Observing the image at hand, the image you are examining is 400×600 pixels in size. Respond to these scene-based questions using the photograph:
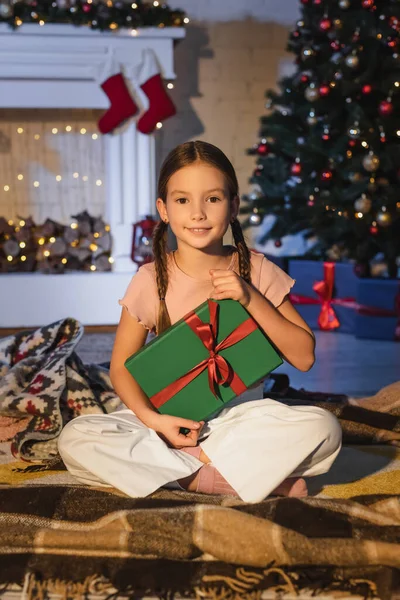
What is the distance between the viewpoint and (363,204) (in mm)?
3432

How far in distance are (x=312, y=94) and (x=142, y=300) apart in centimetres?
233

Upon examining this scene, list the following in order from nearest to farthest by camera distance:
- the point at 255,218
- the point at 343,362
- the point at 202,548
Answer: the point at 202,548
the point at 343,362
the point at 255,218

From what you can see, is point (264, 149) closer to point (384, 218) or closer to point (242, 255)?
point (384, 218)

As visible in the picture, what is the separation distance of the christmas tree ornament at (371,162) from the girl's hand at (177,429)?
219cm

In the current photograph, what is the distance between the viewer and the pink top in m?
1.57

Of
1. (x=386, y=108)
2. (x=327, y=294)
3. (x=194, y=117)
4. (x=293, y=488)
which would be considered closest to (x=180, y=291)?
(x=293, y=488)

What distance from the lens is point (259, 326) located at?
1493 mm

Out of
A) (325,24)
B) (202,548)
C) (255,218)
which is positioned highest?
(325,24)

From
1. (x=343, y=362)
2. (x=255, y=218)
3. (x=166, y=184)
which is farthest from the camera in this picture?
(x=255, y=218)

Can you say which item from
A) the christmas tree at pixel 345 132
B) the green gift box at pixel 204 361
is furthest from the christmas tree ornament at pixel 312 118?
the green gift box at pixel 204 361

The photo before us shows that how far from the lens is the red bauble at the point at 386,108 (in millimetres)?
3387

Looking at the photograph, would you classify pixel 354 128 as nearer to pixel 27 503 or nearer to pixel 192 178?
pixel 192 178

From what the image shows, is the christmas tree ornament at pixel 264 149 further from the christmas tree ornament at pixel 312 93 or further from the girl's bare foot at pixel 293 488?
the girl's bare foot at pixel 293 488

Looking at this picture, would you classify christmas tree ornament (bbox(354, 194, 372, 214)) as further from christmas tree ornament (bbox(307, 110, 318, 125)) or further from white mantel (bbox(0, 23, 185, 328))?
white mantel (bbox(0, 23, 185, 328))
